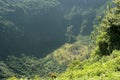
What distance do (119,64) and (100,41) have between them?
25.5m

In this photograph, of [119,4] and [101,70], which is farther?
[119,4]

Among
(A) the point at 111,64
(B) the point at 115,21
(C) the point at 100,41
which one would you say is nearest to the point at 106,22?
(B) the point at 115,21

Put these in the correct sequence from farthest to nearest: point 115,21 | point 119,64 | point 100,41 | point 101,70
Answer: point 100,41
point 115,21
point 119,64
point 101,70

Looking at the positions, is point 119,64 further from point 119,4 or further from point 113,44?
point 119,4

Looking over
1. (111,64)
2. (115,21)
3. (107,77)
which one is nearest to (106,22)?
Answer: (115,21)

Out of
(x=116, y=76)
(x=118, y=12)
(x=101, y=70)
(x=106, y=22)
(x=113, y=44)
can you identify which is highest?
(x=118, y=12)

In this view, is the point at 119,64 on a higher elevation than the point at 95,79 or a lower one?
higher

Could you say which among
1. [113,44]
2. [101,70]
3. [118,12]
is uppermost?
[118,12]

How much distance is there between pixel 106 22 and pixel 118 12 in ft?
24.9

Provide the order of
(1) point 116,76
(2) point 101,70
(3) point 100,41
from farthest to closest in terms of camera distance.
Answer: (3) point 100,41, (2) point 101,70, (1) point 116,76

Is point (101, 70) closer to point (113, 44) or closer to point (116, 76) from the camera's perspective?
point (116, 76)

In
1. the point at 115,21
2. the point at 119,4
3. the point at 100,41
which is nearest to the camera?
the point at 115,21

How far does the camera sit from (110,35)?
47531 millimetres

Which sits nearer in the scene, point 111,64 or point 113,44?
point 111,64
